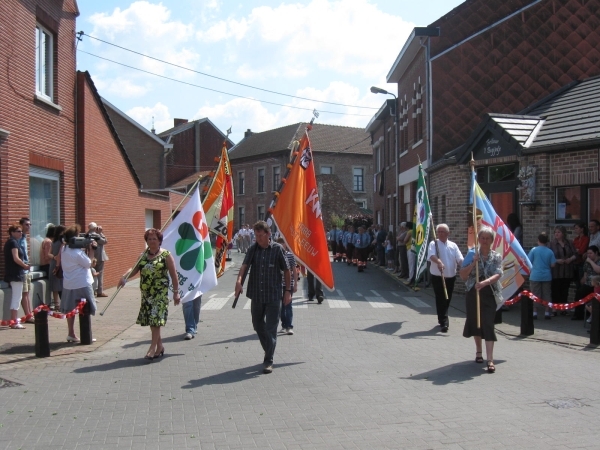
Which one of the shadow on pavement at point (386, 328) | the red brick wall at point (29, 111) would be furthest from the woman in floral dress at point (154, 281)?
the red brick wall at point (29, 111)

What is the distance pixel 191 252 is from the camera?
32.2ft

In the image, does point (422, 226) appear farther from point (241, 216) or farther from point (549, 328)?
point (241, 216)

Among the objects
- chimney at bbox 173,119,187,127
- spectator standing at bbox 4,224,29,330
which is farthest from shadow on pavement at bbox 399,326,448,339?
chimney at bbox 173,119,187,127

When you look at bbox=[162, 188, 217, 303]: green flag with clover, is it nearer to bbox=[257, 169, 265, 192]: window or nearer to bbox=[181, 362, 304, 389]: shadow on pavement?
bbox=[181, 362, 304, 389]: shadow on pavement

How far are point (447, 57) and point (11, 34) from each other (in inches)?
497

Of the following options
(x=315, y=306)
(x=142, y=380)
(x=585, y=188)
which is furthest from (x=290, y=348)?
(x=585, y=188)

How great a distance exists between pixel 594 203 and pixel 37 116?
11.4 metres

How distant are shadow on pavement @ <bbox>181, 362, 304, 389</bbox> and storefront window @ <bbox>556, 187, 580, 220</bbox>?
26.3 ft

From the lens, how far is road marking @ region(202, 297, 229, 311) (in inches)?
575

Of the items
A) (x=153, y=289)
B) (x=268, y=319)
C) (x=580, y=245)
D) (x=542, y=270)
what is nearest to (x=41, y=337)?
(x=153, y=289)

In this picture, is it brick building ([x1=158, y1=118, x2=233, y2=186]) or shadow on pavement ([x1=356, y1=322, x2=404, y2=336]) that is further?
brick building ([x1=158, y1=118, x2=233, y2=186])

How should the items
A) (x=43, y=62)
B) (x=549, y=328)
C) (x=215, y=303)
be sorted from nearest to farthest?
1. (x=549, y=328)
2. (x=43, y=62)
3. (x=215, y=303)

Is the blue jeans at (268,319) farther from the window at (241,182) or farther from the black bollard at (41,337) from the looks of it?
the window at (241,182)

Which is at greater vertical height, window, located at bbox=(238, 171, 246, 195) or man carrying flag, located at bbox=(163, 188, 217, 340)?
window, located at bbox=(238, 171, 246, 195)
